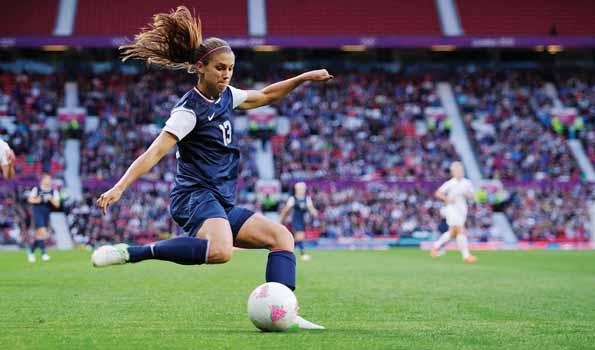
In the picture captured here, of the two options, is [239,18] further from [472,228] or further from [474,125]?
[472,228]

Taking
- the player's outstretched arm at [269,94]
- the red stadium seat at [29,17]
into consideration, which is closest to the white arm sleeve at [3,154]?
the player's outstretched arm at [269,94]

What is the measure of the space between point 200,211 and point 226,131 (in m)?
0.75

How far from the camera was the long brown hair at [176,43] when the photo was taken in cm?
784

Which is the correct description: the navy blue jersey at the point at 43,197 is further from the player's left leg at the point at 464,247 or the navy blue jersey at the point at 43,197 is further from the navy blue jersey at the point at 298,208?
the player's left leg at the point at 464,247

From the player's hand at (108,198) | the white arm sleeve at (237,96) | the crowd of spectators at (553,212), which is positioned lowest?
the crowd of spectators at (553,212)

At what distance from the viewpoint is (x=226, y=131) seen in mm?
7992

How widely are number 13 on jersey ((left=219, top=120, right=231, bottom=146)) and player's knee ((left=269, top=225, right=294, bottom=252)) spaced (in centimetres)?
85

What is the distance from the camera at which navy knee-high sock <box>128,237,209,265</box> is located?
734 centimetres

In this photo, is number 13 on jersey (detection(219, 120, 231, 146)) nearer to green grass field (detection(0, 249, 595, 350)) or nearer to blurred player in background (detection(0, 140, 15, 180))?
green grass field (detection(0, 249, 595, 350))

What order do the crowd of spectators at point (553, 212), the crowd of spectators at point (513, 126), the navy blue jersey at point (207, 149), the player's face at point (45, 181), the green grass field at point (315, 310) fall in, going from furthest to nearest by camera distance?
1. the crowd of spectators at point (513, 126)
2. the crowd of spectators at point (553, 212)
3. the player's face at point (45, 181)
4. the navy blue jersey at point (207, 149)
5. the green grass field at point (315, 310)

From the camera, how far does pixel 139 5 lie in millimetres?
46375

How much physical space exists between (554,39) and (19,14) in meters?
26.0

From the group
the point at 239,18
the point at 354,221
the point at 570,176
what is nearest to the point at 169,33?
the point at 354,221

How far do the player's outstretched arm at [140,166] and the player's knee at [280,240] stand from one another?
3.93 ft
